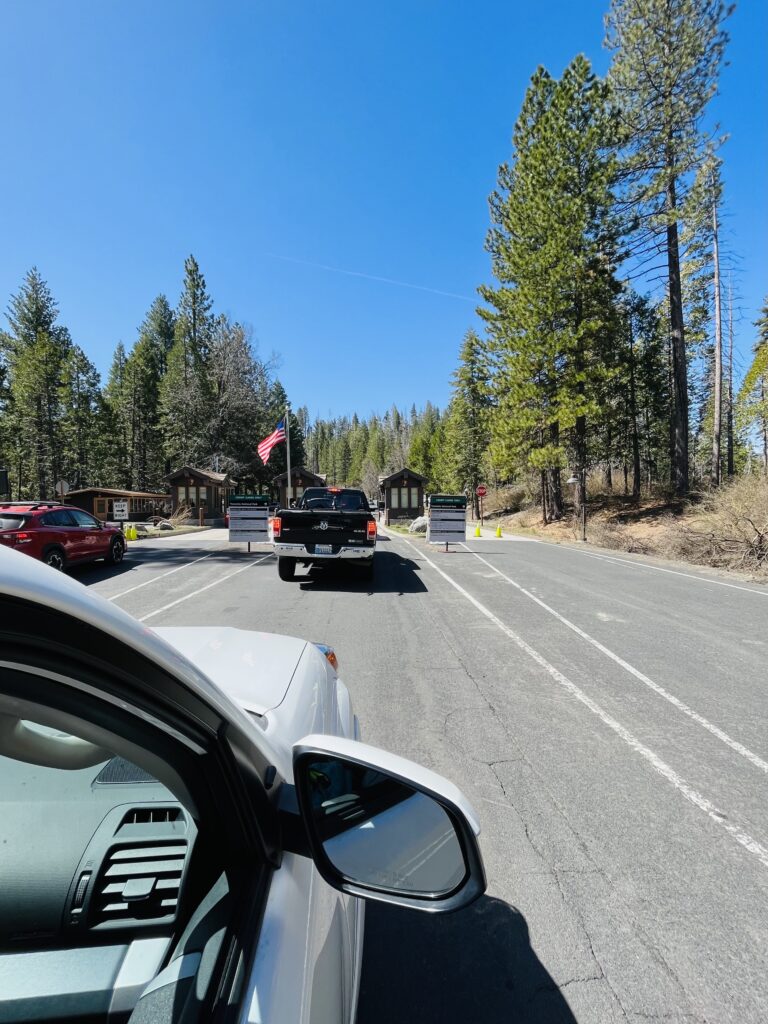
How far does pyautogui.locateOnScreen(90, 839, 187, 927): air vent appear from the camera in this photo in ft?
3.88

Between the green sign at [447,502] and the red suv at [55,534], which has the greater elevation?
the green sign at [447,502]

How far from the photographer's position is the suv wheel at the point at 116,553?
13.8 meters

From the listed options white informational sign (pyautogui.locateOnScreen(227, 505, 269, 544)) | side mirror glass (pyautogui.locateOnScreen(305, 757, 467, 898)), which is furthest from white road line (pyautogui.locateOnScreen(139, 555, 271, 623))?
side mirror glass (pyautogui.locateOnScreen(305, 757, 467, 898))

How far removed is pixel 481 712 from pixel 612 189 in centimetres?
2979

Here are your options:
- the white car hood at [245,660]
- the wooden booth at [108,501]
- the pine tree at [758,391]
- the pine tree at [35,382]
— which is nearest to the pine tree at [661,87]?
the pine tree at [758,391]

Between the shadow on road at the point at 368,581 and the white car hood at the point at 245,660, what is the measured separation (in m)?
7.74

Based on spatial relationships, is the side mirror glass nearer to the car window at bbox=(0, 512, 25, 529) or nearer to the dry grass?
the car window at bbox=(0, 512, 25, 529)

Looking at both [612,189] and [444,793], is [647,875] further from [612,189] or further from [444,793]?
[612,189]

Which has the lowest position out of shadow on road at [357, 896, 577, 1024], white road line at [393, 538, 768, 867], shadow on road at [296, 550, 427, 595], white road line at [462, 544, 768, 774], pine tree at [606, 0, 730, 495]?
white road line at [462, 544, 768, 774]

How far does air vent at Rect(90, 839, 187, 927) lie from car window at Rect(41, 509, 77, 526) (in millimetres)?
11943

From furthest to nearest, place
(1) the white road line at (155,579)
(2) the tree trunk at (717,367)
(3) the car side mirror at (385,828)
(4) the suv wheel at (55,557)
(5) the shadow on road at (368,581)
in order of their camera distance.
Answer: (2) the tree trunk at (717,367), (4) the suv wheel at (55,557), (5) the shadow on road at (368,581), (1) the white road line at (155,579), (3) the car side mirror at (385,828)

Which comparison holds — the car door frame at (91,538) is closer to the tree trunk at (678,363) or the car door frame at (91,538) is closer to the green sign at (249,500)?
the green sign at (249,500)

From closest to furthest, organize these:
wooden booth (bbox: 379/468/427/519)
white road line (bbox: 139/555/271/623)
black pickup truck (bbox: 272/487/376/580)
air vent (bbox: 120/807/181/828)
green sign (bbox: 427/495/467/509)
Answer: air vent (bbox: 120/807/181/828)
white road line (bbox: 139/555/271/623)
black pickup truck (bbox: 272/487/376/580)
green sign (bbox: 427/495/467/509)
wooden booth (bbox: 379/468/427/519)

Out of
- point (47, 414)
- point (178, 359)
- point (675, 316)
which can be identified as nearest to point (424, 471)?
point (178, 359)
